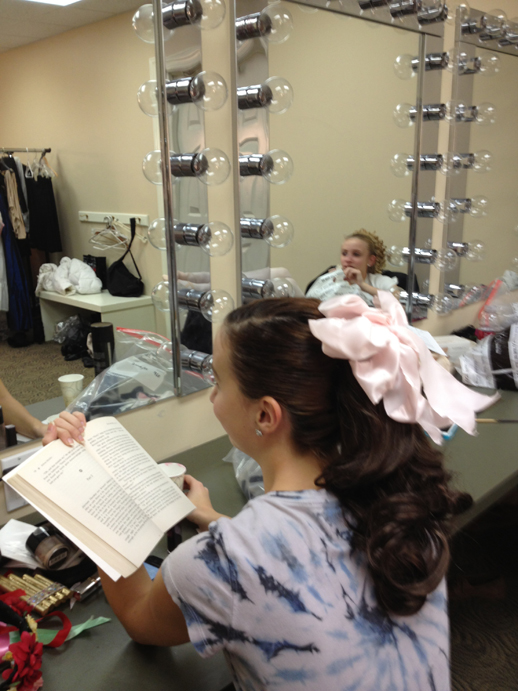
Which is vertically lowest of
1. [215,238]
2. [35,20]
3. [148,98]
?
[215,238]

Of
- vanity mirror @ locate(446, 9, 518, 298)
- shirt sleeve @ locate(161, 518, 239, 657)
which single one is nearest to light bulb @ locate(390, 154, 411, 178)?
vanity mirror @ locate(446, 9, 518, 298)

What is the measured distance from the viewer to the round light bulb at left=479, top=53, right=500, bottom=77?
7.72 ft

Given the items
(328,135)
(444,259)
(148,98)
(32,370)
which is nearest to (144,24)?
(148,98)

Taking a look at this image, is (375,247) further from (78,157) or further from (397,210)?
(78,157)

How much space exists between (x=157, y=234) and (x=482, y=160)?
1612mm

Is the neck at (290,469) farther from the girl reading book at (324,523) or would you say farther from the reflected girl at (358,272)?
the reflected girl at (358,272)

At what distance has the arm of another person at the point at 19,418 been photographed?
4.39ft

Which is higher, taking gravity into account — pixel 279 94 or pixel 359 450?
pixel 279 94

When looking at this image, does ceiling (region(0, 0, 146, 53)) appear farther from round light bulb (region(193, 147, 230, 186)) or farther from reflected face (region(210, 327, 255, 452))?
reflected face (region(210, 327, 255, 452))

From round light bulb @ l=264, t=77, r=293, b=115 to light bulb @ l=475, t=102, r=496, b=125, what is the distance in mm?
1143

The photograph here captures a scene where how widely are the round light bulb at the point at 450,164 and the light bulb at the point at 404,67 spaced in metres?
0.35

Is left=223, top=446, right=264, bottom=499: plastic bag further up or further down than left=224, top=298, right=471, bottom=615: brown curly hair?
further down

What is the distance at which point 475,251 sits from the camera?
2543 millimetres

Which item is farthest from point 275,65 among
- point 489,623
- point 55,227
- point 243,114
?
point 489,623
